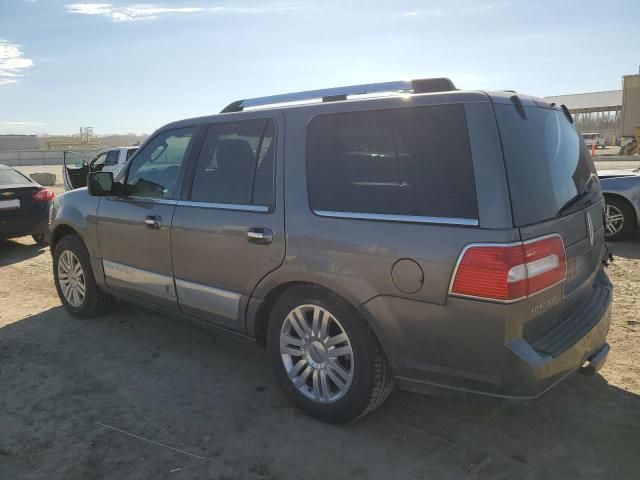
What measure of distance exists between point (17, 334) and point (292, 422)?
2996 millimetres

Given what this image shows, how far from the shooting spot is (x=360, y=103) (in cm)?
282

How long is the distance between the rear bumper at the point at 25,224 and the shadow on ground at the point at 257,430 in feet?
15.9

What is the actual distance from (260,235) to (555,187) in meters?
1.66

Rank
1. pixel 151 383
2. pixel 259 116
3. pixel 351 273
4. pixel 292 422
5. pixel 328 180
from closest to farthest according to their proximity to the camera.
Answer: pixel 351 273, pixel 328 180, pixel 292 422, pixel 259 116, pixel 151 383

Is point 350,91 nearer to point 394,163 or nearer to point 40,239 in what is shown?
point 394,163

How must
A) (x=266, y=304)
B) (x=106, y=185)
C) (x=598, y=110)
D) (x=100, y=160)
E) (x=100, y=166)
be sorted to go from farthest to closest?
(x=598, y=110), (x=100, y=160), (x=100, y=166), (x=106, y=185), (x=266, y=304)

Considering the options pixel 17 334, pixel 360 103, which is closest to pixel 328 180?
pixel 360 103

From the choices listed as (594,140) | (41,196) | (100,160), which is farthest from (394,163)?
(594,140)

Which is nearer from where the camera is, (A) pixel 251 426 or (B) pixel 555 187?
(B) pixel 555 187

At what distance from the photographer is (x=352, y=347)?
281cm

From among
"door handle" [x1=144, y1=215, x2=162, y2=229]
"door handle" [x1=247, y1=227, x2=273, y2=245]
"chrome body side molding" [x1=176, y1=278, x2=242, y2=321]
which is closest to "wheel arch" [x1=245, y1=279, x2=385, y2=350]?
"chrome body side molding" [x1=176, y1=278, x2=242, y2=321]

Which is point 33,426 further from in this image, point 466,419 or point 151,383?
point 466,419

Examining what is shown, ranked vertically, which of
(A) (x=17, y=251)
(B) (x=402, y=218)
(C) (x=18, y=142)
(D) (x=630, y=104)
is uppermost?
(C) (x=18, y=142)

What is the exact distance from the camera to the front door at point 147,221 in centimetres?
382
